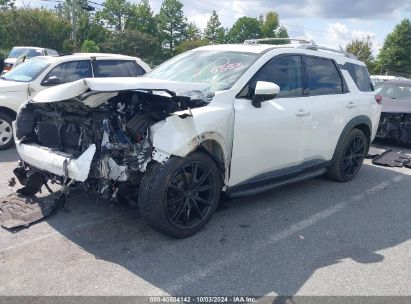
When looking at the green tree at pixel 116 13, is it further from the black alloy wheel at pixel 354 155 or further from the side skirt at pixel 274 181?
the side skirt at pixel 274 181

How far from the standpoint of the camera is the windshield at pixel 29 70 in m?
7.95

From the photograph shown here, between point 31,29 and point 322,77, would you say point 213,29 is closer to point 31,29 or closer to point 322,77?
point 31,29

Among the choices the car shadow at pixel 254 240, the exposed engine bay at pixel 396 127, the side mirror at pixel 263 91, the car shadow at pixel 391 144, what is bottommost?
the car shadow at pixel 391 144

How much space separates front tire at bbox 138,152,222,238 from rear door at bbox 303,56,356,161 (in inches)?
64.6

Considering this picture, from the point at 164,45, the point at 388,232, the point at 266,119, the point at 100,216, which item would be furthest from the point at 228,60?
the point at 164,45

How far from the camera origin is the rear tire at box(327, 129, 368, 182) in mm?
5977

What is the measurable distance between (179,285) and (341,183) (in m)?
3.74

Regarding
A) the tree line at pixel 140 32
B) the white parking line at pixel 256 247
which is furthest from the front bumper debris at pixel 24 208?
the tree line at pixel 140 32

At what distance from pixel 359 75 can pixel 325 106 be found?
4.44 feet

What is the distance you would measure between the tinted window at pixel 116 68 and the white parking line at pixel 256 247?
5210 millimetres

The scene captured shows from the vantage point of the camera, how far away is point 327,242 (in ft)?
13.9

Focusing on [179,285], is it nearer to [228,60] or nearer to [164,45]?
[228,60]

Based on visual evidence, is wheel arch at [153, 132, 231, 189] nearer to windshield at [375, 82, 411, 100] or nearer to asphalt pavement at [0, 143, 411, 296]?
asphalt pavement at [0, 143, 411, 296]

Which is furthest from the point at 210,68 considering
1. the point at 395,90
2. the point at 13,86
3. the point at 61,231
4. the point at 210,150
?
the point at 395,90
